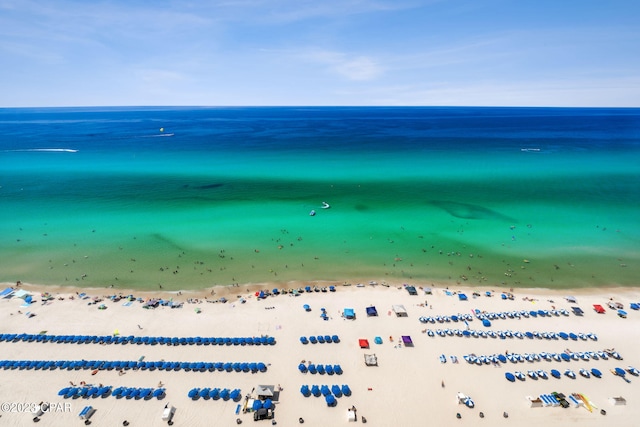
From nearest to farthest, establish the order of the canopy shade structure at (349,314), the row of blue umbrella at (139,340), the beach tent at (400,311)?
the row of blue umbrella at (139,340) → the canopy shade structure at (349,314) → the beach tent at (400,311)

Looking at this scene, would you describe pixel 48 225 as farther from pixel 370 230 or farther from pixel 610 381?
pixel 610 381

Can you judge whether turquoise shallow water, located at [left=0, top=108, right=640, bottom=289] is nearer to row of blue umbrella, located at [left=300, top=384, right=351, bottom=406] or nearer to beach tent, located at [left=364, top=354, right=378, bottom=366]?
beach tent, located at [left=364, top=354, right=378, bottom=366]

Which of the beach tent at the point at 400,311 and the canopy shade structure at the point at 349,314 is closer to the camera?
the canopy shade structure at the point at 349,314

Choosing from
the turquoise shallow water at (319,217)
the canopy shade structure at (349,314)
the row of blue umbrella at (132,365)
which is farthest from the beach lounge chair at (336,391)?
the turquoise shallow water at (319,217)

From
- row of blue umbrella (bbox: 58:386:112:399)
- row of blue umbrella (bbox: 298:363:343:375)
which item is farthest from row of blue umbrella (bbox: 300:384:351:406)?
row of blue umbrella (bbox: 58:386:112:399)

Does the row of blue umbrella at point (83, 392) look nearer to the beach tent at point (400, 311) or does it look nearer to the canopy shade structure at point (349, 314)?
the canopy shade structure at point (349, 314)

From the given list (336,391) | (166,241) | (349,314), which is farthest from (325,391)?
(166,241)

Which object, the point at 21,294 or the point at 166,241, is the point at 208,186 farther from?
the point at 21,294

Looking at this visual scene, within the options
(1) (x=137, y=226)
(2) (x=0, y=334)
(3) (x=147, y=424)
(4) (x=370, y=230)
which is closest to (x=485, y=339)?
(4) (x=370, y=230)
